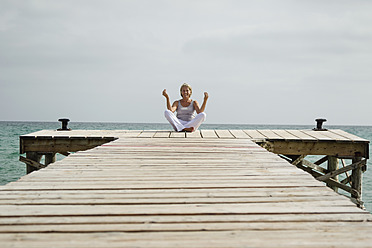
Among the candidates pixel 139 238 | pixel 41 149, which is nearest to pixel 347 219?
pixel 139 238

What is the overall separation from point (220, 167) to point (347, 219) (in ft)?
5.74

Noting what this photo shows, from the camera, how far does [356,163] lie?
23.1 feet

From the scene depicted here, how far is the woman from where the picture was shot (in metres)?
7.91

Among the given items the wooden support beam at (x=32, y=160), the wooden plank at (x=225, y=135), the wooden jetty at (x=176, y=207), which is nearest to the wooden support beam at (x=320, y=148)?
the wooden plank at (x=225, y=135)

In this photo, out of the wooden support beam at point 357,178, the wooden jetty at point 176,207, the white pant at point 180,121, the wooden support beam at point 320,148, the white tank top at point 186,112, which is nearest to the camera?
the wooden jetty at point 176,207

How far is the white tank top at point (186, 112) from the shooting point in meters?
8.28

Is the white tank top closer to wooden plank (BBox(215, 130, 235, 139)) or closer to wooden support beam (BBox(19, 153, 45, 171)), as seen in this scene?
wooden plank (BBox(215, 130, 235, 139))

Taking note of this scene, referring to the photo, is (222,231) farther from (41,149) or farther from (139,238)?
(41,149)

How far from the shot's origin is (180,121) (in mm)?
8219

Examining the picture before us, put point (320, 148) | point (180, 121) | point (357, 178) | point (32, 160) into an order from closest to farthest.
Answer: point (320, 148), point (357, 178), point (32, 160), point (180, 121)

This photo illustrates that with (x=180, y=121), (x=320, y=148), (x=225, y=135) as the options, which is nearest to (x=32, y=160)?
(x=180, y=121)

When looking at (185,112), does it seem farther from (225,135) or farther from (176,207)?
(176,207)

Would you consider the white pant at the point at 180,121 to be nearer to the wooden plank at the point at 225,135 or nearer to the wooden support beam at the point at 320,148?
the wooden plank at the point at 225,135

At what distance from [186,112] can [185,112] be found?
0.08ft
